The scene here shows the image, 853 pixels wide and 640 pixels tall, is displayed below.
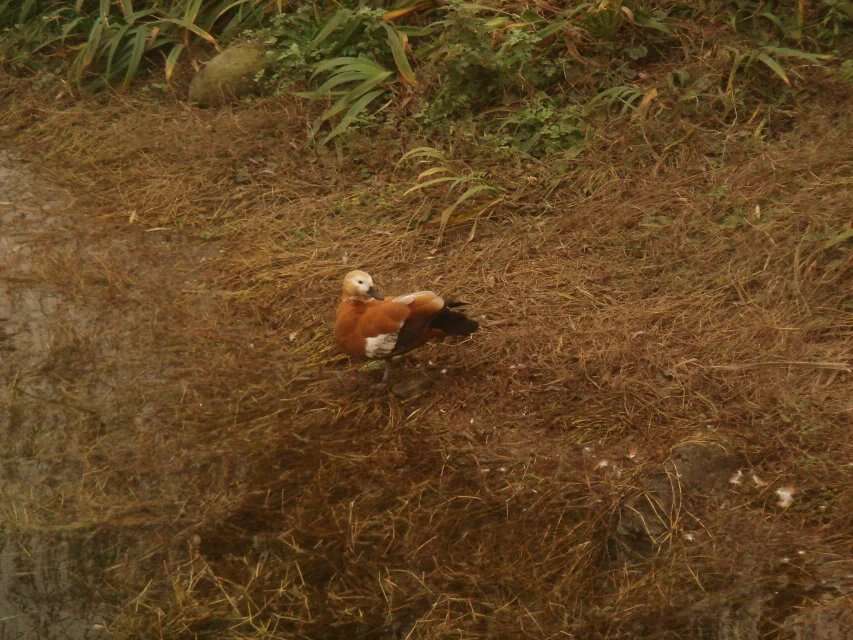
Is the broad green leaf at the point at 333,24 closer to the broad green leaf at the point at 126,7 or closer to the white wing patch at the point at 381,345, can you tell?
the broad green leaf at the point at 126,7

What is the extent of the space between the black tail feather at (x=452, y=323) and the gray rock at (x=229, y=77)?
2.44 meters

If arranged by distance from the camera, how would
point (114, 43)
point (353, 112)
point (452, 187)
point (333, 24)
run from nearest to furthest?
point (452, 187) < point (353, 112) < point (333, 24) < point (114, 43)

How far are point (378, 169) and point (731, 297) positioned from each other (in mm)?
1840

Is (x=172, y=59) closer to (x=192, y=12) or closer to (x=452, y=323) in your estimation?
(x=192, y=12)

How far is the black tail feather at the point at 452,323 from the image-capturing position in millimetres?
→ 3855

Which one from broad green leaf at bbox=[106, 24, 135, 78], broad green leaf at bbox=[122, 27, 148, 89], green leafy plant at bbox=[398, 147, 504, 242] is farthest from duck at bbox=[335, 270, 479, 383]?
broad green leaf at bbox=[106, 24, 135, 78]

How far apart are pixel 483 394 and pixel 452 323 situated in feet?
0.89

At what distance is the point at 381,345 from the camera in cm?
A: 380

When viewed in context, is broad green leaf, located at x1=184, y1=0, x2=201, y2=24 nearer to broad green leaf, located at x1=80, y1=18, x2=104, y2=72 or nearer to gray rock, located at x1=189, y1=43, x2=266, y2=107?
gray rock, located at x1=189, y1=43, x2=266, y2=107

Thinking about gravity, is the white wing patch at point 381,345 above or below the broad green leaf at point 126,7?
above

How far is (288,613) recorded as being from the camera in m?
3.18

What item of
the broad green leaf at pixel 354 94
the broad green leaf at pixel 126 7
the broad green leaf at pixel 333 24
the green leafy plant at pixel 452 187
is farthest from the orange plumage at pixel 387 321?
the broad green leaf at pixel 126 7

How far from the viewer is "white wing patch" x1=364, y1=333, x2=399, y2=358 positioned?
12.4 ft

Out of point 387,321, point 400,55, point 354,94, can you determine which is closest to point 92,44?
point 354,94
